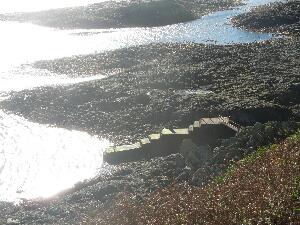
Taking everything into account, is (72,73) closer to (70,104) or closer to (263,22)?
(70,104)

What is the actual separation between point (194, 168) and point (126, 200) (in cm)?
263

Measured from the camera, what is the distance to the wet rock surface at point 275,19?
40.6m

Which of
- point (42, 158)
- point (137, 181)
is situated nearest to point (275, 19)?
point (42, 158)

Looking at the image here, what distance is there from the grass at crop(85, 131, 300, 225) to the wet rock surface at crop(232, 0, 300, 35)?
27211 millimetres

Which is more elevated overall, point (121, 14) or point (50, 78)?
point (121, 14)

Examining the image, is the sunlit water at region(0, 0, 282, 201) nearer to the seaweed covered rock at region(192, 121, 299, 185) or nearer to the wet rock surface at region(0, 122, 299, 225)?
the wet rock surface at region(0, 122, 299, 225)

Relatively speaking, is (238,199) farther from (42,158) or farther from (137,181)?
(42,158)

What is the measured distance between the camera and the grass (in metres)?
9.22

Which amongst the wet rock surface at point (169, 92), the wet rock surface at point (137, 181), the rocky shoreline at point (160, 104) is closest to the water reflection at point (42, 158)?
the rocky shoreline at point (160, 104)

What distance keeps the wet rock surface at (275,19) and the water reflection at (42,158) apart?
2279 cm

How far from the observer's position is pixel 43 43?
140 ft

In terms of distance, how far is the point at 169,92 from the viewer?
24.8 m

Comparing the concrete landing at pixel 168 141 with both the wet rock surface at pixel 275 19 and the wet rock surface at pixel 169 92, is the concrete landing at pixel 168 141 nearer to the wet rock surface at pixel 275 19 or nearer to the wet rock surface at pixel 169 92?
the wet rock surface at pixel 169 92

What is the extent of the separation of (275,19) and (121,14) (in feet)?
52.9
